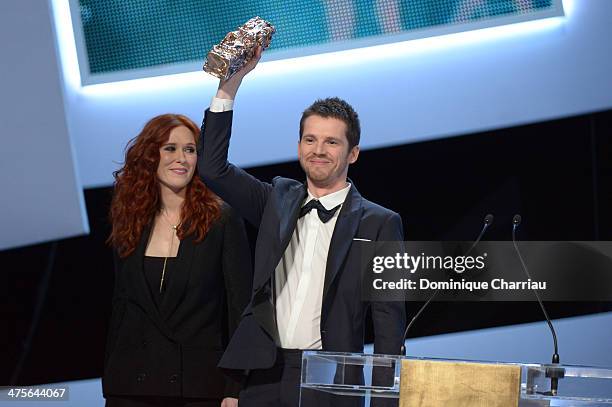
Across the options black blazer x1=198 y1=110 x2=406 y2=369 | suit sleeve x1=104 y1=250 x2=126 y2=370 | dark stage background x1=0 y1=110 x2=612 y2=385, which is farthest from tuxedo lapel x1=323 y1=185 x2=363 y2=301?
dark stage background x1=0 y1=110 x2=612 y2=385

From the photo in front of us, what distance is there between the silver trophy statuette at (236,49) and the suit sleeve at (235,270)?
788 millimetres

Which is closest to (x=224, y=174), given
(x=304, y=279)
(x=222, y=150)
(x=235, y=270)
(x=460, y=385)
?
(x=222, y=150)

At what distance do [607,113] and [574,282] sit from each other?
1.40 metres

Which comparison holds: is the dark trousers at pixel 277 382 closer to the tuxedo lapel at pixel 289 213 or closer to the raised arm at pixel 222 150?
the tuxedo lapel at pixel 289 213

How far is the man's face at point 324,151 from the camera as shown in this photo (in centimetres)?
357

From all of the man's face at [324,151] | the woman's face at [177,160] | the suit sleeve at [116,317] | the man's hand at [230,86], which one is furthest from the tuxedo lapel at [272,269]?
the suit sleeve at [116,317]

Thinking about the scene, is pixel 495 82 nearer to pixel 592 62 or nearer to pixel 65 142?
pixel 592 62

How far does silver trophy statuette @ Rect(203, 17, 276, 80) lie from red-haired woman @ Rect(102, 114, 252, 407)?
2.44 ft

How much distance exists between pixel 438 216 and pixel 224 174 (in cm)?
196

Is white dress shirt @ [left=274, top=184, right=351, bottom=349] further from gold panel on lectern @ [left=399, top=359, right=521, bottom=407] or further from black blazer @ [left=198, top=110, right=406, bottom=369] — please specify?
gold panel on lectern @ [left=399, top=359, right=521, bottom=407]

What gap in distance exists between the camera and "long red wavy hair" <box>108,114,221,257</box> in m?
4.01

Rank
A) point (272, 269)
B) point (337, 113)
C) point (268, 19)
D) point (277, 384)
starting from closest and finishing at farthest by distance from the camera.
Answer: point (277, 384) → point (272, 269) → point (337, 113) → point (268, 19)

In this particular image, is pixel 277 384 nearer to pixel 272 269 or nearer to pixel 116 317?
pixel 272 269

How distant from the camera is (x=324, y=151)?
358cm
